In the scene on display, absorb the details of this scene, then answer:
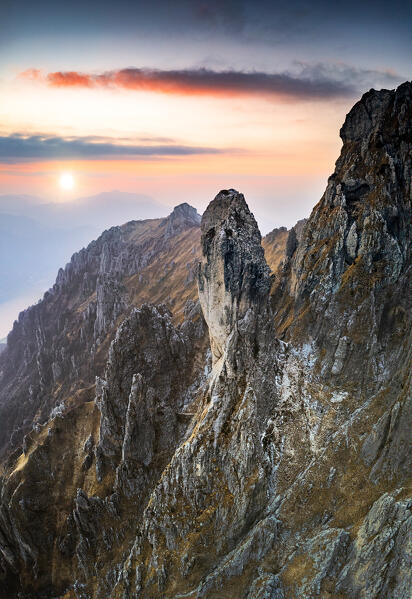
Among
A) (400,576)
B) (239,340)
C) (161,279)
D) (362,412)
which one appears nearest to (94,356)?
(161,279)

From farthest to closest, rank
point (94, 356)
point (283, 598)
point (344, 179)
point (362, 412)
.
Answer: point (94, 356) → point (344, 179) → point (362, 412) → point (283, 598)

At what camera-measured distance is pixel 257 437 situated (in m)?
38.3

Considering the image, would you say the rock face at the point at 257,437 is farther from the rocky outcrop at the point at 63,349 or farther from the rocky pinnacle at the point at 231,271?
the rocky outcrop at the point at 63,349

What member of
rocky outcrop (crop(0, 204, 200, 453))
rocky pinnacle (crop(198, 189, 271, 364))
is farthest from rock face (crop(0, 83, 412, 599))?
rocky outcrop (crop(0, 204, 200, 453))

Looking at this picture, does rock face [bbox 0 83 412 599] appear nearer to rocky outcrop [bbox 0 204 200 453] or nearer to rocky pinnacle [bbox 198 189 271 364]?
rocky pinnacle [bbox 198 189 271 364]

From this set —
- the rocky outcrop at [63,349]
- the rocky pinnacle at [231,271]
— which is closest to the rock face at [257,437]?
the rocky pinnacle at [231,271]

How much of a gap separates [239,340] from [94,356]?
347ft

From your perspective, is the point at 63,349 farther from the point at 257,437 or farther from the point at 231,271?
the point at 257,437

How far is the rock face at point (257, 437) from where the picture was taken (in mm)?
31047

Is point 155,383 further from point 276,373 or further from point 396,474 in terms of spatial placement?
point 396,474

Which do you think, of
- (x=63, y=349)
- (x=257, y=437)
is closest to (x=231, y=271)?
(x=257, y=437)

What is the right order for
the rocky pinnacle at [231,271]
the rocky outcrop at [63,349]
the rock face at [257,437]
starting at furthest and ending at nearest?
the rocky outcrop at [63,349], the rocky pinnacle at [231,271], the rock face at [257,437]

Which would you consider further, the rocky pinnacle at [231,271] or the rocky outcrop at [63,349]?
the rocky outcrop at [63,349]

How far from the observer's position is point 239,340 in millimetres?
41906
